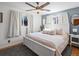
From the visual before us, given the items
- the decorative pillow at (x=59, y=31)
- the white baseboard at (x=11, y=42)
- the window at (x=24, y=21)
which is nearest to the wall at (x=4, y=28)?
the white baseboard at (x=11, y=42)

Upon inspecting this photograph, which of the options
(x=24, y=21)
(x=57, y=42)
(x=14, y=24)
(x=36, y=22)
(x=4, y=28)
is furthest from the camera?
(x=36, y=22)

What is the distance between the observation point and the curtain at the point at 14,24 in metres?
3.04

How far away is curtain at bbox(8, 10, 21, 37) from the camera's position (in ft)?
9.98

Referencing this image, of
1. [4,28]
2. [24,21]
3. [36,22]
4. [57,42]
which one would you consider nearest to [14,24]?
[4,28]

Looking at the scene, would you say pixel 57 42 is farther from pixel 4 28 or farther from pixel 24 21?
pixel 24 21

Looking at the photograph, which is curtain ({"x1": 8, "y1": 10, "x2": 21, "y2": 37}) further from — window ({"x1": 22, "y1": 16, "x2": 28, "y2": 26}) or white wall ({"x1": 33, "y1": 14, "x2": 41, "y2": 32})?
white wall ({"x1": 33, "y1": 14, "x2": 41, "y2": 32})

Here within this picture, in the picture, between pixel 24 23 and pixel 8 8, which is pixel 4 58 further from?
pixel 24 23

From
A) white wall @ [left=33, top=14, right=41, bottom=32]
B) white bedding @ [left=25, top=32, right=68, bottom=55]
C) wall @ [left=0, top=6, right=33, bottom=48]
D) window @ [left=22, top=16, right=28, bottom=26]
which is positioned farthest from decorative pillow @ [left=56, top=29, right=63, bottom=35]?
wall @ [left=0, top=6, right=33, bottom=48]

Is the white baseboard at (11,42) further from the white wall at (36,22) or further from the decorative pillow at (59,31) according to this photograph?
the decorative pillow at (59,31)

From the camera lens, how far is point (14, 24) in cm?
316

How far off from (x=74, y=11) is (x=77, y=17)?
224 millimetres

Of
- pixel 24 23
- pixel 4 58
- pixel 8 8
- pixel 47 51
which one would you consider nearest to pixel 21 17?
pixel 24 23

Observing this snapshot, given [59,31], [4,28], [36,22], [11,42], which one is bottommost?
[11,42]

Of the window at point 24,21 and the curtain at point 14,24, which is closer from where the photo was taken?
the curtain at point 14,24
